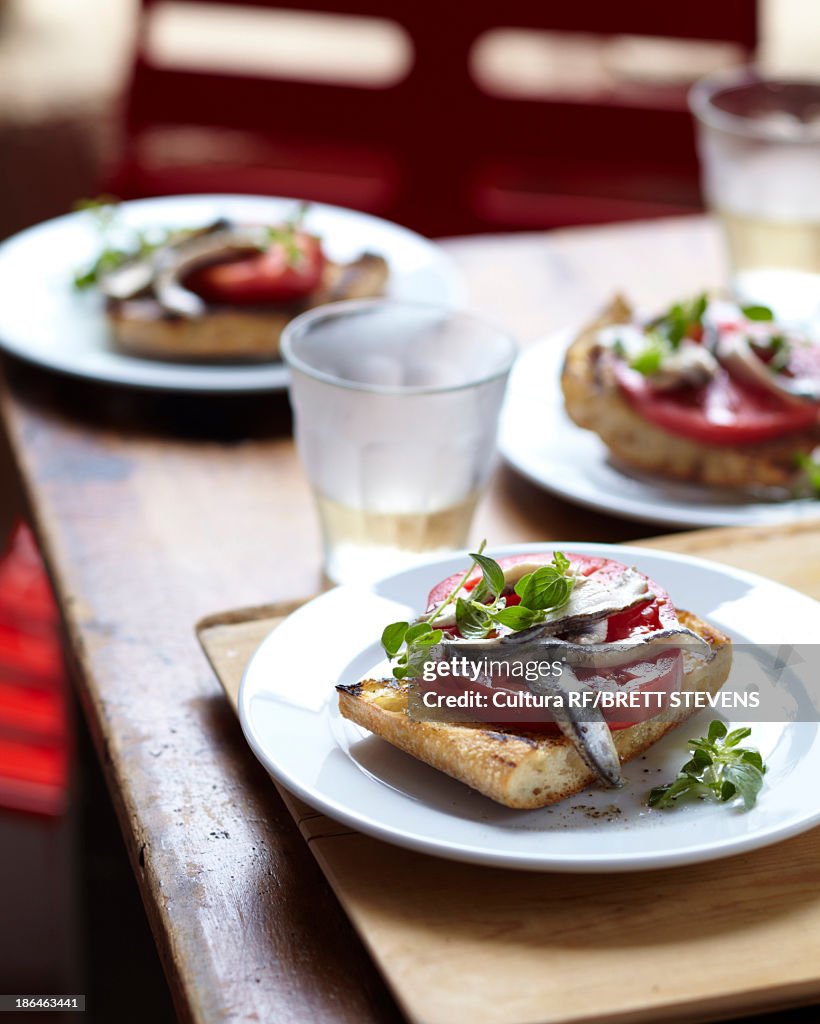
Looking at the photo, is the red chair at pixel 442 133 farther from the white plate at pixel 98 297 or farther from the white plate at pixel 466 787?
the white plate at pixel 466 787

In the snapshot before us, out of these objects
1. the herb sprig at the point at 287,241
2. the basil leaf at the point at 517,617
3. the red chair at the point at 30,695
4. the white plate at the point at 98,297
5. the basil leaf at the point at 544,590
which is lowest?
the red chair at the point at 30,695

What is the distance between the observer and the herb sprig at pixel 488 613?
1.00 meters

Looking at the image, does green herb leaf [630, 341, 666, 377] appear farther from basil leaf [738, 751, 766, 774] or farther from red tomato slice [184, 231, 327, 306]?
basil leaf [738, 751, 766, 774]

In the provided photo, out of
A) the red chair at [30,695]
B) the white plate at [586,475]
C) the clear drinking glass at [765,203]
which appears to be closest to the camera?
the white plate at [586,475]

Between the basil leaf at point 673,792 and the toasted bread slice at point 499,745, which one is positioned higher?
the toasted bread slice at point 499,745

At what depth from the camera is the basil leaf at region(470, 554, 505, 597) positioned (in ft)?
3.34

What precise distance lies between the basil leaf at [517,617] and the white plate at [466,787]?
4.7 inches

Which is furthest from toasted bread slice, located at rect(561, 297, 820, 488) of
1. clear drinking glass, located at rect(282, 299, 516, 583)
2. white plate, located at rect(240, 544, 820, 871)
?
white plate, located at rect(240, 544, 820, 871)

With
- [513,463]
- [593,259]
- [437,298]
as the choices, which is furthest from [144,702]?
[593,259]

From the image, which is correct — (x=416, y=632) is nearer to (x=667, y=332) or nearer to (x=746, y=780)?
(x=746, y=780)

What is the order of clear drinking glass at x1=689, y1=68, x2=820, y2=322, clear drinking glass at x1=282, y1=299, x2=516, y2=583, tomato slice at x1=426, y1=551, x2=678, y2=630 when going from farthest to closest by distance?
clear drinking glass at x1=689, y1=68, x2=820, y2=322 → clear drinking glass at x1=282, y1=299, x2=516, y2=583 → tomato slice at x1=426, y1=551, x2=678, y2=630

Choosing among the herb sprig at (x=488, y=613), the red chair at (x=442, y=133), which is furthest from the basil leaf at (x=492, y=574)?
the red chair at (x=442, y=133)

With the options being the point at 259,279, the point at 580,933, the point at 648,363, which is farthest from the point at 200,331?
the point at 580,933

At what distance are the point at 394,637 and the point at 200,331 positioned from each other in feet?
3.05
